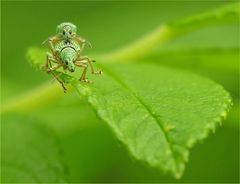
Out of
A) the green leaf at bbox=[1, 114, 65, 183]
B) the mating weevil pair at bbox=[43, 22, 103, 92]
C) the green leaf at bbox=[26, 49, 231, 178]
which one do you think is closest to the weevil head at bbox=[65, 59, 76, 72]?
the mating weevil pair at bbox=[43, 22, 103, 92]

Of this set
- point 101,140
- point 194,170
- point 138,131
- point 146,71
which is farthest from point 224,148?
point 138,131

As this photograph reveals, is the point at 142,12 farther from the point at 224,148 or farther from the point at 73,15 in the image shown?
the point at 224,148

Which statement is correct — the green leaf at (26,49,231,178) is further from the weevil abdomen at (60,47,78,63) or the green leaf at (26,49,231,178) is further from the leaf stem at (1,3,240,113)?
the leaf stem at (1,3,240,113)

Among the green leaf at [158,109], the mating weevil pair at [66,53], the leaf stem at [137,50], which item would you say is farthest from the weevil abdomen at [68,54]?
the leaf stem at [137,50]

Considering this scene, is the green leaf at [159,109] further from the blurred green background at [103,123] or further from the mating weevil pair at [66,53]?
the blurred green background at [103,123]

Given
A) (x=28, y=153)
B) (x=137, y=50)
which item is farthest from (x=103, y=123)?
(x=28, y=153)

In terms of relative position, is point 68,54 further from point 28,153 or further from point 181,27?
point 181,27

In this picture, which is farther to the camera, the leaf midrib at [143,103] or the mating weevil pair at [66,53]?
the mating weevil pair at [66,53]
